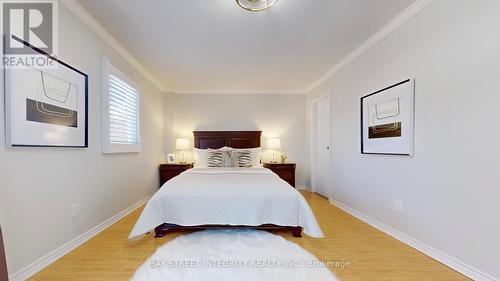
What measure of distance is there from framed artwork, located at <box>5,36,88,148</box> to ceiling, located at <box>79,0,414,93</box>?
29.8 inches

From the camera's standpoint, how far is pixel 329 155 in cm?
430

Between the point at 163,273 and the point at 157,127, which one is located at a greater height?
the point at 157,127

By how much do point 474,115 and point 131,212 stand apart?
409 centimetres

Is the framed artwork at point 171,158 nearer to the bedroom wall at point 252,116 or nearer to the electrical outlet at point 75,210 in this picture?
the bedroom wall at point 252,116

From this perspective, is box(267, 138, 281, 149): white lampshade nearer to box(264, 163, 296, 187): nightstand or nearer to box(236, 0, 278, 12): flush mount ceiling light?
box(264, 163, 296, 187): nightstand

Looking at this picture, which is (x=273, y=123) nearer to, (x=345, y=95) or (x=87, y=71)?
(x=345, y=95)

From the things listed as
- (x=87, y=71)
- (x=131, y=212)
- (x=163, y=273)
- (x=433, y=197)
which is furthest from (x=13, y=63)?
(x=433, y=197)

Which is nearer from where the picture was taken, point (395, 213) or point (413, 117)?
point (413, 117)

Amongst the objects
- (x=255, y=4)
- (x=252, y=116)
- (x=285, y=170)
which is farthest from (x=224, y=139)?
(x=255, y=4)

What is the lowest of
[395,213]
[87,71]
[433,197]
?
[395,213]

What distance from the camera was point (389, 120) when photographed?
100 inches

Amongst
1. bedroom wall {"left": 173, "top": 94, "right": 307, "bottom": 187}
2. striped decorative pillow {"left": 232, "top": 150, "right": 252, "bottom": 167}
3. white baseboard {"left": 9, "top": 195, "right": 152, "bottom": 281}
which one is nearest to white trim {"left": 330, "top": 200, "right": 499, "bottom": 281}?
striped decorative pillow {"left": 232, "top": 150, "right": 252, "bottom": 167}

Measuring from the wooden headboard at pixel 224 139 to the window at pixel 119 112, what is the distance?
144 cm

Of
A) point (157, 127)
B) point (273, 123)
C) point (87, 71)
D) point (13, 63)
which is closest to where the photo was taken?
point (13, 63)
